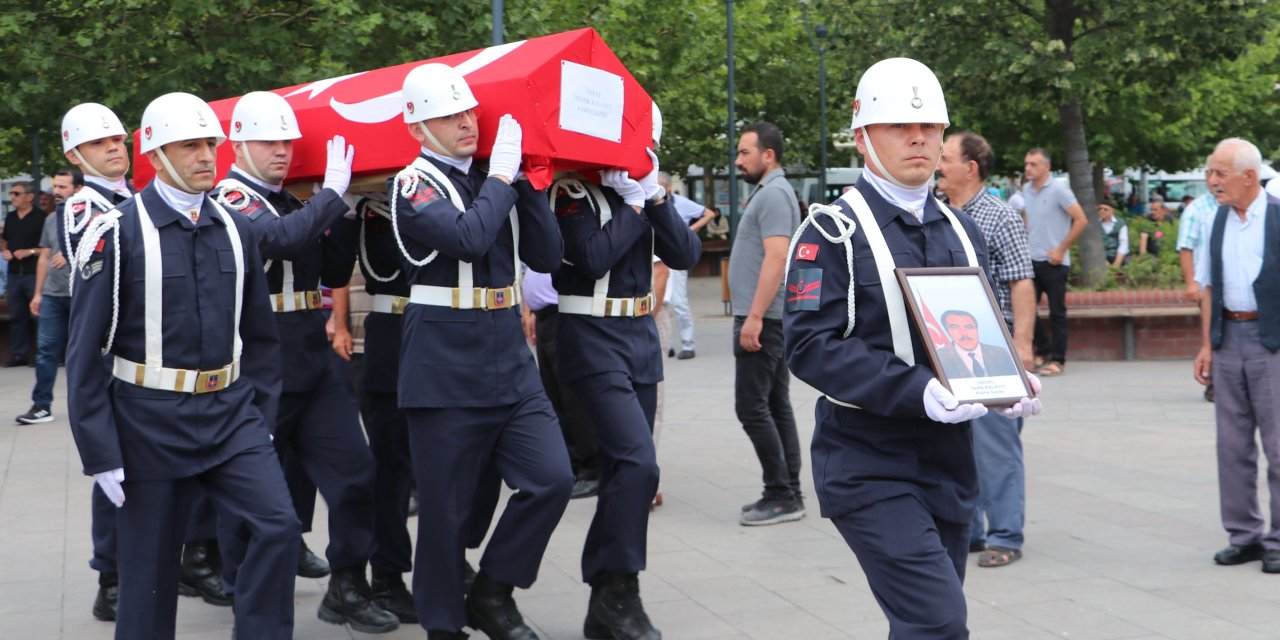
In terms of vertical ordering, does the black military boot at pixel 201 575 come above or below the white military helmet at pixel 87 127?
below

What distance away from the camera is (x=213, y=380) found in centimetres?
496

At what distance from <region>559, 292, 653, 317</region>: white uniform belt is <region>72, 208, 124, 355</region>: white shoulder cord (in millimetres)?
1943

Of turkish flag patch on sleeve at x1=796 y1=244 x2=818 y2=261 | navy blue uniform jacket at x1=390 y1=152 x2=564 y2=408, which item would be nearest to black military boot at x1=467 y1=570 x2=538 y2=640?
navy blue uniform jacket at x1=390 y1=152 x2=564 y2=408

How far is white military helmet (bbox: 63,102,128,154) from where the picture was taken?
670 cm

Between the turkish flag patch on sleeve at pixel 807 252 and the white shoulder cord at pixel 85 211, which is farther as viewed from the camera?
the white shoulder cord at pixel 85 211

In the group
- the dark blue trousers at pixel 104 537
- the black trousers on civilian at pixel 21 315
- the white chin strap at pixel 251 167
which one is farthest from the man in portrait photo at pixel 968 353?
the black trousers on civilian at pixel 21 315

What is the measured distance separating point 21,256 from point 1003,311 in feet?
41.8

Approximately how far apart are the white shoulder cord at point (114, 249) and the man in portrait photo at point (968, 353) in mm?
2657

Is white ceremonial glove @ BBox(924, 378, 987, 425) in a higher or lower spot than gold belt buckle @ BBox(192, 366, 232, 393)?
higher

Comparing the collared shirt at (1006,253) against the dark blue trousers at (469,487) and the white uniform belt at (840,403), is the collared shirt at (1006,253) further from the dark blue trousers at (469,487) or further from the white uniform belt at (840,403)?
the white uniform belt at (840,403)

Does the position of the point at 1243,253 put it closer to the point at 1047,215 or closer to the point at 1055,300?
the point at 1047,215

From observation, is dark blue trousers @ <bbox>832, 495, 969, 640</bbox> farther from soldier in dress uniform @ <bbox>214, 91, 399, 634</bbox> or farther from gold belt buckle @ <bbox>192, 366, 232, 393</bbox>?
soldier in dress uniform @ <bbox>214, 91, 399, 634</bbox>

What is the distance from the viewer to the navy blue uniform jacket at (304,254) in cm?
565

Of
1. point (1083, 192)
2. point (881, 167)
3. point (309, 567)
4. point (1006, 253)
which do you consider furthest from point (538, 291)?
point (1083, 192)
